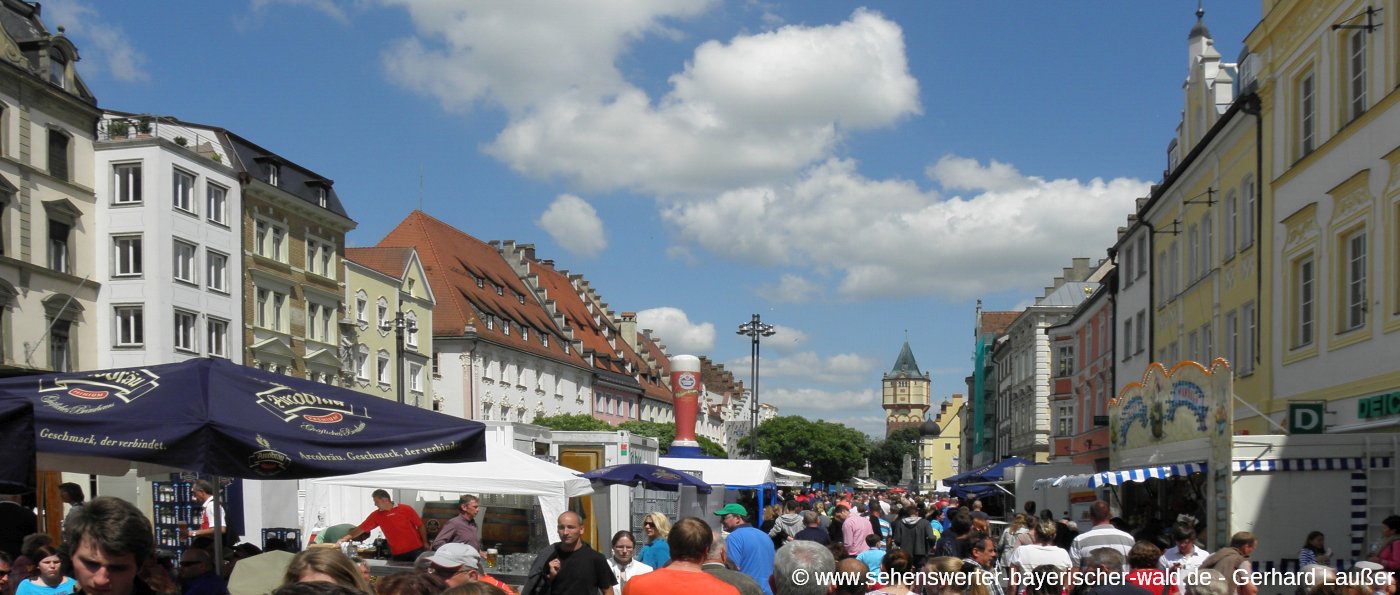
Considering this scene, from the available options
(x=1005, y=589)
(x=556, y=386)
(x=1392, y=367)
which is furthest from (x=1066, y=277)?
(x=1005, y=589)

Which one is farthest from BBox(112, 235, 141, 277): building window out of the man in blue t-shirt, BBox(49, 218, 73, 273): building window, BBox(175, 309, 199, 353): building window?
the man in blue t-shirt

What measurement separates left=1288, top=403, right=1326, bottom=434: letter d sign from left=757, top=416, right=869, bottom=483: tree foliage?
83459 mm

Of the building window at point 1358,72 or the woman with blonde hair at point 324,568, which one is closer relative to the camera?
the woman with blonde hair at point 324,568

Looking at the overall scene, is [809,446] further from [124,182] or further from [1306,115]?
[1306,115]

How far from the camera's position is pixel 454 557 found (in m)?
7.97

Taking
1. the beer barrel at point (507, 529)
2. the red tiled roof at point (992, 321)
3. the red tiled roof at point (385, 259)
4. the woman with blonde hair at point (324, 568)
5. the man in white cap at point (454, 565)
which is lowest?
the beer barrel at point (507, 529)

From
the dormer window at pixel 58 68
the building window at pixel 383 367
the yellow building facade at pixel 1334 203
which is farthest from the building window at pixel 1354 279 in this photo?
the building window at pixel 383 367

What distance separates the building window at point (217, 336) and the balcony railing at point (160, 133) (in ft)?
17.5

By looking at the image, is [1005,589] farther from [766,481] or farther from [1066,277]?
[1066,277]

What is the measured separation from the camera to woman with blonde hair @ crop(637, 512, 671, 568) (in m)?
12.5

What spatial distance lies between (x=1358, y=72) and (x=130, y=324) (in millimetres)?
32998

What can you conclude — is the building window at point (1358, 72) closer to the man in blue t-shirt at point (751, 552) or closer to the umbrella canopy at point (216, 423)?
the man in blue t-shirt at point (751, 552)

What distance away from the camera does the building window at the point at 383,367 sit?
182ft

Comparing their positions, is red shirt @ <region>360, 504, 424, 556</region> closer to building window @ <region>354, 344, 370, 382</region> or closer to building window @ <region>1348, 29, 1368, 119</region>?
building window @ <region>1348, 29, 1368, 119</region>
